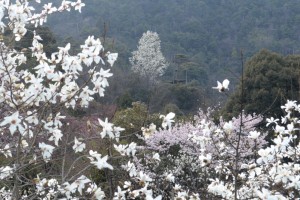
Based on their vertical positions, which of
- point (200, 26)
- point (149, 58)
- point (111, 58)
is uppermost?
point (200, 26)

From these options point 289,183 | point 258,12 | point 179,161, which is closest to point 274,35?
point 258,12

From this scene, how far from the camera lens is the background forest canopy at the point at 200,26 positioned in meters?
41.6

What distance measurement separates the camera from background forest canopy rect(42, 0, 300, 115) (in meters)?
41.6

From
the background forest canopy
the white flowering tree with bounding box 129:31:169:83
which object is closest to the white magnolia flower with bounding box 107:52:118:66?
the white flowering tree with bounding box 129:31:169:83

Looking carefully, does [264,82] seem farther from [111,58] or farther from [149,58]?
[149,58]

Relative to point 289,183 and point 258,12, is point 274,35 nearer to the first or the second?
point 258,12

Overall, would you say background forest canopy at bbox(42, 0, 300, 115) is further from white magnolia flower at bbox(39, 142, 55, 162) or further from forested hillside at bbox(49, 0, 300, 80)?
white magnolia flower at bbox(39, 142, 55, 162)

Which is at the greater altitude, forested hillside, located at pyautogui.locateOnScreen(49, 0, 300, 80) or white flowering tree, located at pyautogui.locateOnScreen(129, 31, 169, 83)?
forested hillside, located at pyautogui.locateOnScreen(49, 0, 300, 80)

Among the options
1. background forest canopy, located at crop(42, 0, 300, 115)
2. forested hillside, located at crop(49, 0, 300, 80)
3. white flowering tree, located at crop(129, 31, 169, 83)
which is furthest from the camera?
forested hillside, located at crop(49, 0, 300, 80)

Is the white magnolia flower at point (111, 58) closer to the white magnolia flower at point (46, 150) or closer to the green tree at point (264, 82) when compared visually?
the white magnolia flower at point (46, 150)

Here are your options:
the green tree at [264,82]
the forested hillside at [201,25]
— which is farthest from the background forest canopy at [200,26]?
the green tree at [264,82]

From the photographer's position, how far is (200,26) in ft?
155

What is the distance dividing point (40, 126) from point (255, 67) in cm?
1508

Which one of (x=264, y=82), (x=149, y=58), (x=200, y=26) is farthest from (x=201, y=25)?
(x=264, y=82)
